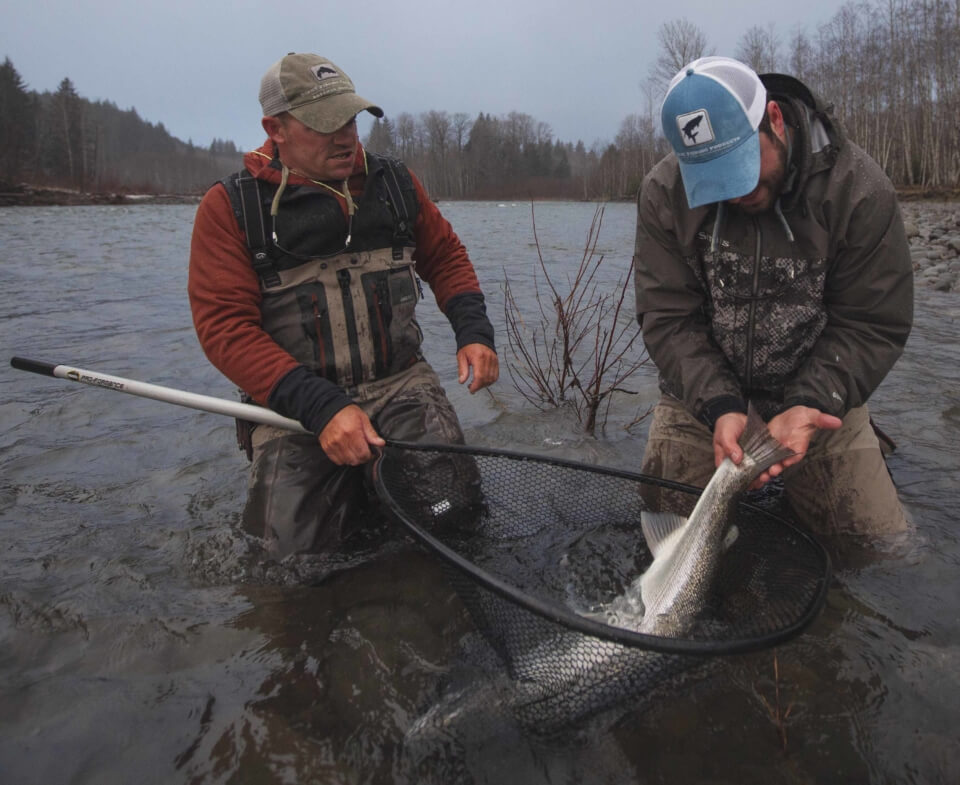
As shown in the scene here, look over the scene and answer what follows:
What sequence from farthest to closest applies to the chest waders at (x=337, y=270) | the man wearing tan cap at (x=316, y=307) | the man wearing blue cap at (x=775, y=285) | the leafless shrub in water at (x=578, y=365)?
the leafless shrub in water at (x=578, y=365) → the chest waders at (x=337, y=270) → the man wearing tan cap at (x=316, y=307) → the man wearing blue cap at (x=775, y=285)

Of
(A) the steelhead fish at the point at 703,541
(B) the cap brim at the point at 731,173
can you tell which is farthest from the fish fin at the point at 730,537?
(B) the cap brim at the point at 731,173

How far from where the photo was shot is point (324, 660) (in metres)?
→ 2.67

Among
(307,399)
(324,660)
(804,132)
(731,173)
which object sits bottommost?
(324,660)

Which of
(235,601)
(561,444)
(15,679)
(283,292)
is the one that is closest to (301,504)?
(235,601)

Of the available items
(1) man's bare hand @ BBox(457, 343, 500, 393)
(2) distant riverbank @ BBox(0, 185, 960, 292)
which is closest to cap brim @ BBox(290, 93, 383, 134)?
(1) man's bare hand @ BBox(457, 343, 500, 393)

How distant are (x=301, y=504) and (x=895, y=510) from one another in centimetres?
279

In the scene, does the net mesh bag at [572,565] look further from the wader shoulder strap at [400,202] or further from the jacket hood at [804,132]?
the jacket hood at [804,132]

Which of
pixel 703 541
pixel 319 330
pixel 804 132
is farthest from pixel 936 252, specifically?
pixel 319 330

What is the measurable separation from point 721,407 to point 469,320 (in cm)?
140

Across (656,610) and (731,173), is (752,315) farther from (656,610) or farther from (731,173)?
(656,610)

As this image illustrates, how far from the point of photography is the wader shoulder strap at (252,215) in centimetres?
314

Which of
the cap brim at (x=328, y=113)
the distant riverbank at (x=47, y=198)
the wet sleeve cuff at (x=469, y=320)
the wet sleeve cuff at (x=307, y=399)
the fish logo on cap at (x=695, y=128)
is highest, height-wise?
the distant riverbank at (x=47, y=198)

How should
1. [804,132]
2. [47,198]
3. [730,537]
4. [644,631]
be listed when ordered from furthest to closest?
1. [47,198]
2. [804,132]
3. [730,537]
4. [644,631]

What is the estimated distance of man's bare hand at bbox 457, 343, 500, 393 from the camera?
3.46 m
